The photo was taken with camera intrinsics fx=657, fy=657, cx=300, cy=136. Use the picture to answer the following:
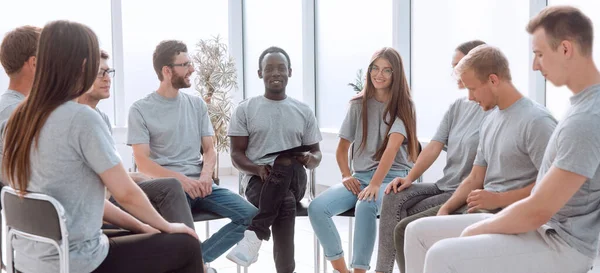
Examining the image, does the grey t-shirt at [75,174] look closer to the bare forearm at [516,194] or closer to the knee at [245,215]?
the knee at [245,215]

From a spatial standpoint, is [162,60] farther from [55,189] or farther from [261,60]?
[55,189]

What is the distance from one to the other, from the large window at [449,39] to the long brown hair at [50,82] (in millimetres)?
3600

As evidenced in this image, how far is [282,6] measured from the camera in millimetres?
8133

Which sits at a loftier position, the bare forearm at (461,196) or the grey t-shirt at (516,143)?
the grey t-shirt at (516,143)

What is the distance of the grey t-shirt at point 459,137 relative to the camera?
10.3 ft

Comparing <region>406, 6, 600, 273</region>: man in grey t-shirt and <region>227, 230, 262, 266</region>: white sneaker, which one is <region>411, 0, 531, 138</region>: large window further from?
<region>406, 6, 600, 273</region>: man in grey t-shirt

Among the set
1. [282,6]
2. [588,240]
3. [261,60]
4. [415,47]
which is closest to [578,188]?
[588,240]

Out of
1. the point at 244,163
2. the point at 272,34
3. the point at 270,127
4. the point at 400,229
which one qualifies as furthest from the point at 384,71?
the point at 272,34

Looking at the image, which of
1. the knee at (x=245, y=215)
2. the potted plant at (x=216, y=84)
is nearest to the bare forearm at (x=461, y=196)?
the knee at (x=245, y=215)

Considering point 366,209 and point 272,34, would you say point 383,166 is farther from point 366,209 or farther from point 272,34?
point 272,34

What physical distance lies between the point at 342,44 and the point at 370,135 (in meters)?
3.51

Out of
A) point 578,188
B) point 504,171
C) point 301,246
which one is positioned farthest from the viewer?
point 301,246

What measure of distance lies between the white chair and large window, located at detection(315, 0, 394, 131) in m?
4.62

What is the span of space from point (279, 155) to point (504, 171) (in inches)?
50.4
